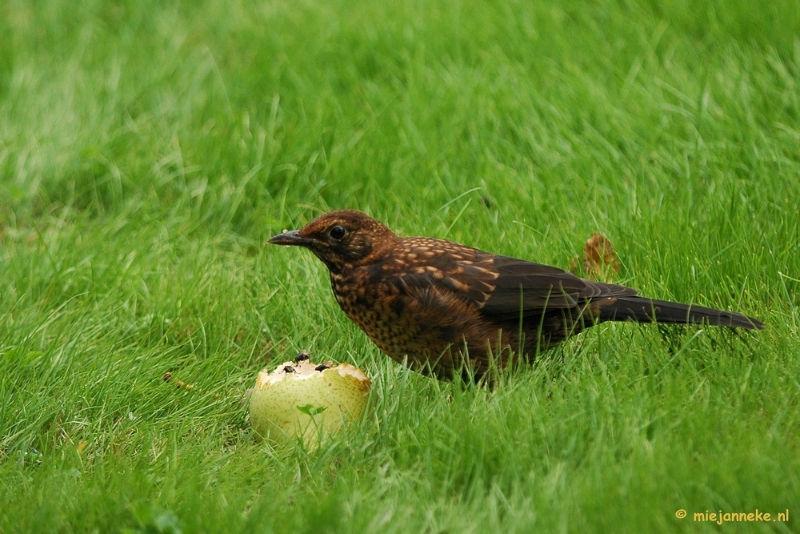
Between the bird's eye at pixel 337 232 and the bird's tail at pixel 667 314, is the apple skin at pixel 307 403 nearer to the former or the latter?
the bird's eye at pixel 337 232

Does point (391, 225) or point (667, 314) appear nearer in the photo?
point (667, 314)

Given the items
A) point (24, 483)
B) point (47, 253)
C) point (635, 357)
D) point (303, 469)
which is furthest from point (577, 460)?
point (47, 253)

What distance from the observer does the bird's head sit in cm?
424

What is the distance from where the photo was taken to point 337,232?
4.26 metres

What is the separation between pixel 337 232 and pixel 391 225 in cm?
113

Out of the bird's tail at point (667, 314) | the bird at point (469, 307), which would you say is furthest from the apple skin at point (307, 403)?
the bird's tail at point (667, 314)

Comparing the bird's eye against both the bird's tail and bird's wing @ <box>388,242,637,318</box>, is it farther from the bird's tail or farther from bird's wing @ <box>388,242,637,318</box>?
the bird's tail

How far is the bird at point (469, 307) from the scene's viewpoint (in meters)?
3.98

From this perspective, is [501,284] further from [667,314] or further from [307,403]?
[307,403]

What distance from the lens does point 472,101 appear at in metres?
6.07

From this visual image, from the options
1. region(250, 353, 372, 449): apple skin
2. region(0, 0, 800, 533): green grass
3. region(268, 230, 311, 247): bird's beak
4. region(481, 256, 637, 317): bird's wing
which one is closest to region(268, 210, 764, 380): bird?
region(481, 256, 637, 317): bird's wing

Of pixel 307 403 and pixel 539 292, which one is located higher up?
pixel 539 292

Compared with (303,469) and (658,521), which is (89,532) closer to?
(303,469)

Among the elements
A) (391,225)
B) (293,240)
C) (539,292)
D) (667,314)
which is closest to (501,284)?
(539,292)
